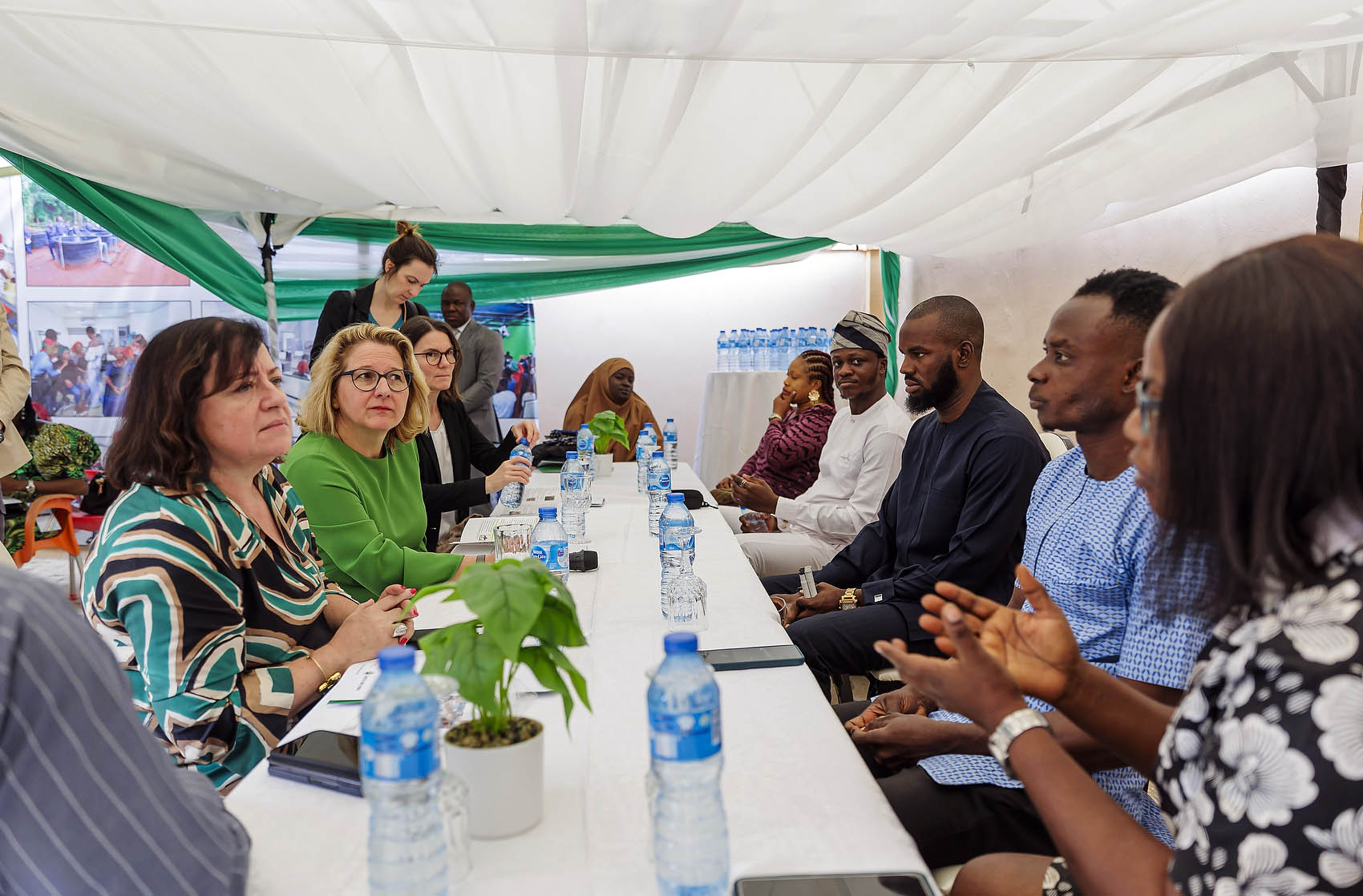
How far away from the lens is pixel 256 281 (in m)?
5.62

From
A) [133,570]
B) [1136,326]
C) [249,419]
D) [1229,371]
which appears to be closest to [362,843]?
[133,570]

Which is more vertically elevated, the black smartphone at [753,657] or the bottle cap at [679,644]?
the bottle cap at [679,644]

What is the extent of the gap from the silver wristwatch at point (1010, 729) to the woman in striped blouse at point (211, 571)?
1175mm

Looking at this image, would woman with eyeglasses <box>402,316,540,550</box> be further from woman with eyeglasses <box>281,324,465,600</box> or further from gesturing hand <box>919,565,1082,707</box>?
gesturing hand <box>919,565,1082,707</box>

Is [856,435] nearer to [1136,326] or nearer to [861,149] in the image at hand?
[861,149]

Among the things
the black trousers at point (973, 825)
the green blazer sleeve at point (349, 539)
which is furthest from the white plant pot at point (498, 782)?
the green blazer sleeve at point (349, 539)

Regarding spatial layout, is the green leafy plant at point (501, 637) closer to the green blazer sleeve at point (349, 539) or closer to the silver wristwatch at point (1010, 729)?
the silver wristwatch at point (1010, 729)

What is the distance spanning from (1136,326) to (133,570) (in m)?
1.87

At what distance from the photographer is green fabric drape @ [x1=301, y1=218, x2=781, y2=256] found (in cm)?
613

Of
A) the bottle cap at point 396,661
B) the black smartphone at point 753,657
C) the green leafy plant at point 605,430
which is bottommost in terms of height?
the black smartphone at point 753,657

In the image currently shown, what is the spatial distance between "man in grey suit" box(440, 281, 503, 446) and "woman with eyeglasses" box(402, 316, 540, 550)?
85 cm

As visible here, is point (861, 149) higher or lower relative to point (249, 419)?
higher

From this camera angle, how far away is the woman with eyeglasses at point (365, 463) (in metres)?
2.41

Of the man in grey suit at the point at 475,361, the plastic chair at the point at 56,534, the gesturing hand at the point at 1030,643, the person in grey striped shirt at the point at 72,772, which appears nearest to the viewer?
the person in grey striped shirt at the point at 72,772
